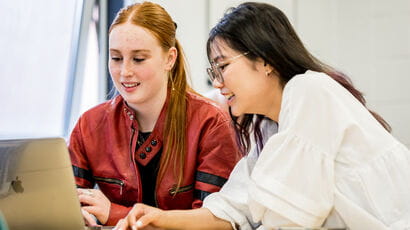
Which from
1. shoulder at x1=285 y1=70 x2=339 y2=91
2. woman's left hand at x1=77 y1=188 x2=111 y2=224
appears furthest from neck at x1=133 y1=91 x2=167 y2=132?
shoulder at x1=285 y1=70 x2=339 y2=91

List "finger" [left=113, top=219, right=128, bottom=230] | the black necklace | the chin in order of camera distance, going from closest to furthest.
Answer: "finger" [left=113, top=219, right=128, bottom=230], the chin, the black necklace

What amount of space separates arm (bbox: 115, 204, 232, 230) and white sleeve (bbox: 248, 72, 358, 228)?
295 mm

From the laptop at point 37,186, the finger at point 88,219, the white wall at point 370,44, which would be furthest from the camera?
the white wall at point 370,44

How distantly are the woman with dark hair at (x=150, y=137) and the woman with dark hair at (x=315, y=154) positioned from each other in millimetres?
358

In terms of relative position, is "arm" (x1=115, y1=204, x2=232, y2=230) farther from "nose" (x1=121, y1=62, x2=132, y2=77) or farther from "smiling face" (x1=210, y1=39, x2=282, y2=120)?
"nose" (x1=121, y1=62, x2=132, y2=77)

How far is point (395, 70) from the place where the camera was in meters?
3.55

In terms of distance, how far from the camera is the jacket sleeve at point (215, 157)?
1.89 meters

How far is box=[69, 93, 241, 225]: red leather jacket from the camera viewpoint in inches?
75.3

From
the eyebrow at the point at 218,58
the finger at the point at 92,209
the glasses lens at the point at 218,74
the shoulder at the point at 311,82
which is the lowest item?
the finger at the point at 92,209

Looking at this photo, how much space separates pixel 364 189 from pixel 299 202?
0.52 ft

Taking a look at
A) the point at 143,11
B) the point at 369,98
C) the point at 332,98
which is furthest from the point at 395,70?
the point at 332,98

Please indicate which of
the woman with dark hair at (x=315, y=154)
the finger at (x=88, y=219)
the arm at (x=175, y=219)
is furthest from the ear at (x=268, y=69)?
the finger at (x=88, y=219)

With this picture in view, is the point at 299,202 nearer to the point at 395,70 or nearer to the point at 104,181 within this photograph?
the point at 104,181

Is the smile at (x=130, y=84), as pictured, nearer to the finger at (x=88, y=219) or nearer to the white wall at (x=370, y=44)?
the finger at (x=88, y=219)
